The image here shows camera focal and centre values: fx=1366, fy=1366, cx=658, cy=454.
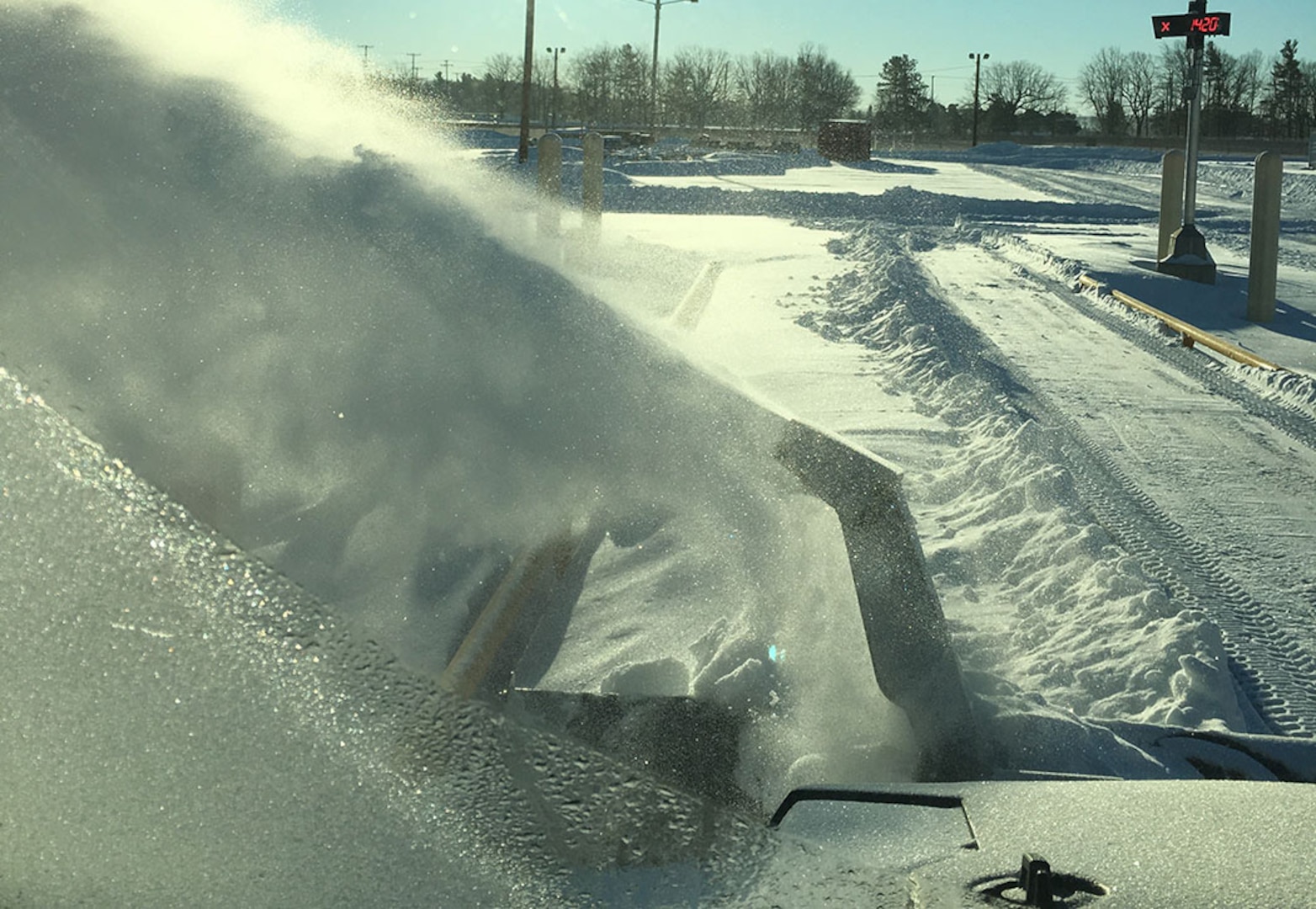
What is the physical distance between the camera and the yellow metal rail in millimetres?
10141

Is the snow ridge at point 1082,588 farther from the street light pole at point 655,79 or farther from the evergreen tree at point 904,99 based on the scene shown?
the evergreen tree at point 904,99

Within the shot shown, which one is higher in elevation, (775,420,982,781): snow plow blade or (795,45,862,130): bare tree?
(795,45,862,130): bare tree

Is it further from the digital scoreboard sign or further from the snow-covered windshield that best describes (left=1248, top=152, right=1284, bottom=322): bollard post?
the snow-covered windshield

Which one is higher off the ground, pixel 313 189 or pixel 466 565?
pixel 313 189

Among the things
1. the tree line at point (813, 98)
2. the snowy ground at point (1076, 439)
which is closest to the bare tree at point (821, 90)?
the tree line at point (813, 98)

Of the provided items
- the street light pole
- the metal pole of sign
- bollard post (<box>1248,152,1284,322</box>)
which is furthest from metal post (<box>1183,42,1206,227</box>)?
the street light pole

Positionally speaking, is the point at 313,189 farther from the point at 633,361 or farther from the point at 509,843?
the point at 509,843

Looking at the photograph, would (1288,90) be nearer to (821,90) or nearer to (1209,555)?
(821,90)

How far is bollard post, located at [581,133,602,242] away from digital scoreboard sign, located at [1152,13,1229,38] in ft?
20.8

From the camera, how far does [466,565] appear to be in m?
4.47

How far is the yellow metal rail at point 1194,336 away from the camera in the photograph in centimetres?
1014

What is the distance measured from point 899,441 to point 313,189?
4.22 metres

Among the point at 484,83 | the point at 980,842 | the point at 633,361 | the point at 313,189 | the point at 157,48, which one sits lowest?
the point at 980,842

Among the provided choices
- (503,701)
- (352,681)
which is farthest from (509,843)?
(503,701)
